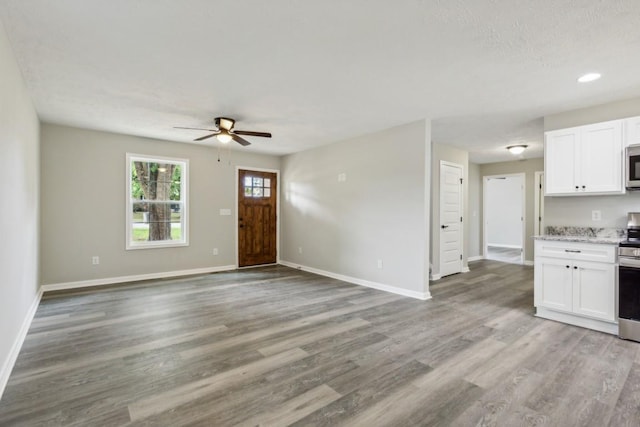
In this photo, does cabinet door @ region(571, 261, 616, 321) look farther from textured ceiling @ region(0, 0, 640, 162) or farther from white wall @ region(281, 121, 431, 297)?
textured ceiling @ region(0, 0, 640, 162)

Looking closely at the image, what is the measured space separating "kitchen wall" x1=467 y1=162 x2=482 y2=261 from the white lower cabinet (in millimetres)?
4165

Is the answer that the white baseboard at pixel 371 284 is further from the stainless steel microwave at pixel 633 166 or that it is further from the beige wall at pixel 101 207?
the stainless steel microwave at pixel 633 166

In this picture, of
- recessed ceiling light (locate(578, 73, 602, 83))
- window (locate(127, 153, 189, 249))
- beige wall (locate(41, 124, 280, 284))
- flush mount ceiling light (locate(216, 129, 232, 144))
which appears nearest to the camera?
recessed ceiling light (locate(578, 73, 602, 83))

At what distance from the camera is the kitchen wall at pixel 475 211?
304 inches

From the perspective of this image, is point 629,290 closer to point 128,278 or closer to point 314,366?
point 314,366

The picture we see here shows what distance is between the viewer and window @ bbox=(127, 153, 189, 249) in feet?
18.0

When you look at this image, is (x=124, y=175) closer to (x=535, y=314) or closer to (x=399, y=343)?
(x=399, y=343)

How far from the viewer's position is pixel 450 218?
234 inches

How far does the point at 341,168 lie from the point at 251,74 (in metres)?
2.98

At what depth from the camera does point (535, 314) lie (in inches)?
146

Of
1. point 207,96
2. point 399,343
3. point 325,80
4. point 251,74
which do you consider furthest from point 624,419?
point 207,96

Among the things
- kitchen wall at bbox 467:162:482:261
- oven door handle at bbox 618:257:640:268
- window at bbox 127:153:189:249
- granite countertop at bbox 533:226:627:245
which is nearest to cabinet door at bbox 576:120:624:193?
granite countertop at bbox 533:226:627:245

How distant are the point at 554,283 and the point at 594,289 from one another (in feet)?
1.15

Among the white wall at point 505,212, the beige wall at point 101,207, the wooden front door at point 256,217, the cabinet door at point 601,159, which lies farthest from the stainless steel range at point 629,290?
the white wall at point 505,212
